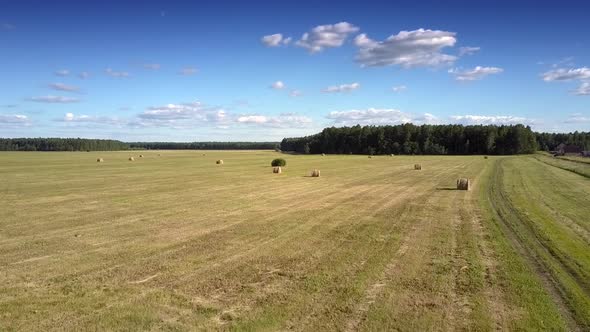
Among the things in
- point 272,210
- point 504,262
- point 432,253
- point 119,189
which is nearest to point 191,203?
point 272,210

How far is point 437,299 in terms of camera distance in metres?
8.06

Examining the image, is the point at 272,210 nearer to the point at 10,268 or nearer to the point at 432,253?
the point at 432,253

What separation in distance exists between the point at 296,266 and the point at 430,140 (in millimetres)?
125946

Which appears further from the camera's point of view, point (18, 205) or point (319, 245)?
point (18, 205)

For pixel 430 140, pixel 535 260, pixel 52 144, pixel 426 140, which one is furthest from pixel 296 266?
pixel 52 144

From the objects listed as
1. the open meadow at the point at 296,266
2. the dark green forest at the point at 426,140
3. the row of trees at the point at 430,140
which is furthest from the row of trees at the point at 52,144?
the open meadow at the point at 296,266

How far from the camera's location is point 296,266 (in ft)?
33.5

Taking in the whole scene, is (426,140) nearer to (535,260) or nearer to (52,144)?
(535,260)

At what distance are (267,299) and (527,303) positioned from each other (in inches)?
181

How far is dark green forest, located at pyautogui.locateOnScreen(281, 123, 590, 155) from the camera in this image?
401ft

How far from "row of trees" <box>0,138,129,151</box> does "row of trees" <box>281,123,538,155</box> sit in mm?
88978

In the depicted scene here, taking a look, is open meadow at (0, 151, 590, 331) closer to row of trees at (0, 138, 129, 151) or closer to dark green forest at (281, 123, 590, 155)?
dark green forest at (281, 123, 590, 155)

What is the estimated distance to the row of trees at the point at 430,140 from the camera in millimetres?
122062

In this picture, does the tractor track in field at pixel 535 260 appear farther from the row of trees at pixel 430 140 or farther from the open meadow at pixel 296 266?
the row of trees at pixel 430 140
